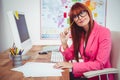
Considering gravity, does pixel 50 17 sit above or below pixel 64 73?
above

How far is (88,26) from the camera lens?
5.49ft

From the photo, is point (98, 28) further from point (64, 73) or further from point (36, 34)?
point (36, 34)

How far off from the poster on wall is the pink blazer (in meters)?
1.21

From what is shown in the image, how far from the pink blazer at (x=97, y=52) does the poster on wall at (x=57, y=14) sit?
47.6 inches

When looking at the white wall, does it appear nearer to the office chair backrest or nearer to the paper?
the office chair backrest

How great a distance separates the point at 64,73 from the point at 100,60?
35cm

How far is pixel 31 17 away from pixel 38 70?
61.7 inches

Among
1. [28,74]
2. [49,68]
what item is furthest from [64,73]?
[28,74]

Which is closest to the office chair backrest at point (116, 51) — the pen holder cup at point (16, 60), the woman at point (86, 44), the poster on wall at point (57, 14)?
the woman at point (86, 44)

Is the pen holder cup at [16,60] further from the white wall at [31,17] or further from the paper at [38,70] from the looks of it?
the white wall at [31,17]

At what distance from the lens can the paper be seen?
1.24 m

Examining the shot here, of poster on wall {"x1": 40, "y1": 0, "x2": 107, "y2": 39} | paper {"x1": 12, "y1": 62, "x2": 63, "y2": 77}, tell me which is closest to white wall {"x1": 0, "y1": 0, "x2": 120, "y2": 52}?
poster on wall {"x1": 40, "y1": 0, "x2": 107, "y2": 39}

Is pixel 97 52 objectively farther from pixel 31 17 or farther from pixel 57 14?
pixel 31 17

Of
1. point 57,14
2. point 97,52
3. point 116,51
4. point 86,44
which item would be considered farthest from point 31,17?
point 116,51
